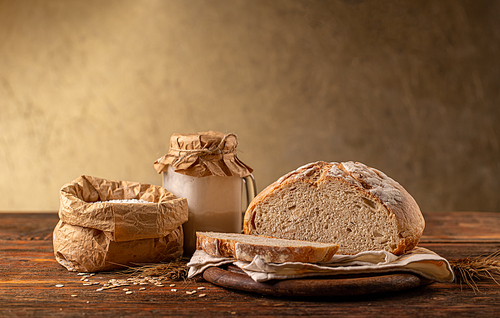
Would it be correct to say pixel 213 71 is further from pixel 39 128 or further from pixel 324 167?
pixel 324 167

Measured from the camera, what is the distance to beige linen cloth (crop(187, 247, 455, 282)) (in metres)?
1.25

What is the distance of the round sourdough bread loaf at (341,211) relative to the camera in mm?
1475

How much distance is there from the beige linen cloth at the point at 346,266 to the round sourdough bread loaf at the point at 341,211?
11cm

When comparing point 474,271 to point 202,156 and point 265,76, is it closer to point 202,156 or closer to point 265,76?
point 202,156

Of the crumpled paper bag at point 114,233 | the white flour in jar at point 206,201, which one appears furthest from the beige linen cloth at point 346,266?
the white flour in jar at point 206,201

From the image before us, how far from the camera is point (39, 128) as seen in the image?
4.08 metres

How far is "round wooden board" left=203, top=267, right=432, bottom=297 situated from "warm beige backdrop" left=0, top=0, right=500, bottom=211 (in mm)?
2823

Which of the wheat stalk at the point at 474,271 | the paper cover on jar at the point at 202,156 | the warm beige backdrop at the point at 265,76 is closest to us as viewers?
the wheat stalk at the point at 474,271

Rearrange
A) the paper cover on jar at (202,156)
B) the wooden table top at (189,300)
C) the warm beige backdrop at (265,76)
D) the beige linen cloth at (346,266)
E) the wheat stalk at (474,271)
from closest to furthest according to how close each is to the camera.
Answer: the wooden table top at (189,300), the beige linen cloth at (346,266), the wheat stalk at (474,271), the paper cover on jar at (202,156), the warm beige backdrop at (265,76)

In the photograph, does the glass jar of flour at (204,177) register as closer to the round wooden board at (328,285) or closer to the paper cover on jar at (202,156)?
the paper cover on jar at (202,156)

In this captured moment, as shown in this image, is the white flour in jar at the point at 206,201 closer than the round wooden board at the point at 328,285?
No

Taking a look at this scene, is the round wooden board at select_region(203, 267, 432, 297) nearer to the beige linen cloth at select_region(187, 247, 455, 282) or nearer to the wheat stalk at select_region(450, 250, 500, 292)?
the beige linen cloth at select_region(187, 247, 455, 282)

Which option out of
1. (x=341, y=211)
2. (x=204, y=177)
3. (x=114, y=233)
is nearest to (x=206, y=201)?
(x=204, y=177)

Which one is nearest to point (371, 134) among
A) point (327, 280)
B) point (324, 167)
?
point (324, 167)
